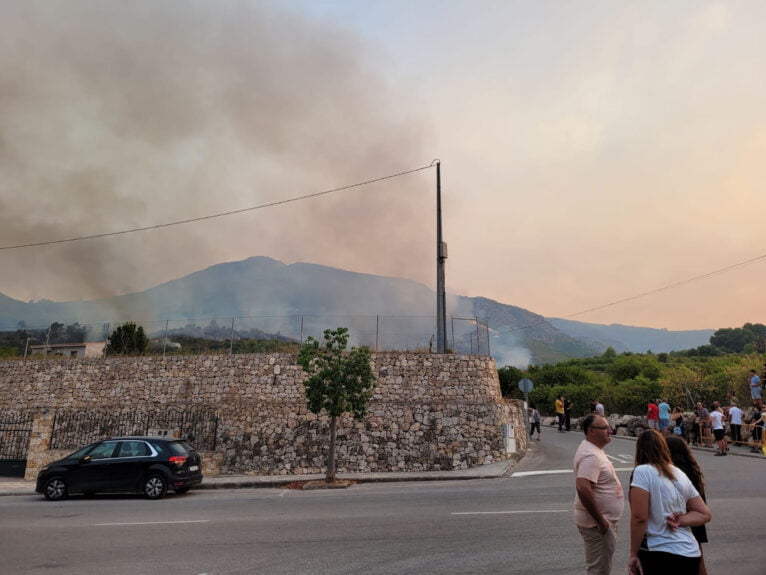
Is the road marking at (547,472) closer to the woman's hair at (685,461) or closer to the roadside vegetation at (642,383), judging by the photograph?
the roadside vegetation at (642,383)

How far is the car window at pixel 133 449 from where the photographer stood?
1355 centimetres

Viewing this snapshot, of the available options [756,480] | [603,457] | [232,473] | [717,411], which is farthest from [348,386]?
[717,411]

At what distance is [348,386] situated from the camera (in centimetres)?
1631

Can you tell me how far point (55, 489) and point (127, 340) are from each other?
1822 cm

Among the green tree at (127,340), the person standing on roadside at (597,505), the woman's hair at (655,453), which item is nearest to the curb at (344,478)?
the person standing on roadside at (597,505)

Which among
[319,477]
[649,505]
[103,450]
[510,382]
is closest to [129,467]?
[103,450]

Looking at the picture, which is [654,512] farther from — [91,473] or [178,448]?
[91,473]

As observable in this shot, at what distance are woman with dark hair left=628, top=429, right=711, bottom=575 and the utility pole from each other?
20.5 metres

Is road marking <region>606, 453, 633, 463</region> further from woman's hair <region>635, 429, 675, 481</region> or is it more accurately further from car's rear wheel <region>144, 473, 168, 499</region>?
woman's hair <region>635, 429, 675, 481</region>

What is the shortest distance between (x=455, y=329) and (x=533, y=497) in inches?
699

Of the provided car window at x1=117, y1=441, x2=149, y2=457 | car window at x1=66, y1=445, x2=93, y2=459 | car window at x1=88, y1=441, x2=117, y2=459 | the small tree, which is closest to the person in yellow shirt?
Result: the small tree

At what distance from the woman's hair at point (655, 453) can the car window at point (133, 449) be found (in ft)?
43.7

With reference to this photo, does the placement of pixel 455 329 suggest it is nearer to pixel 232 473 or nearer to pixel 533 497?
pixel 232 473

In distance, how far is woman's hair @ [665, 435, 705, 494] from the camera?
3.93m
